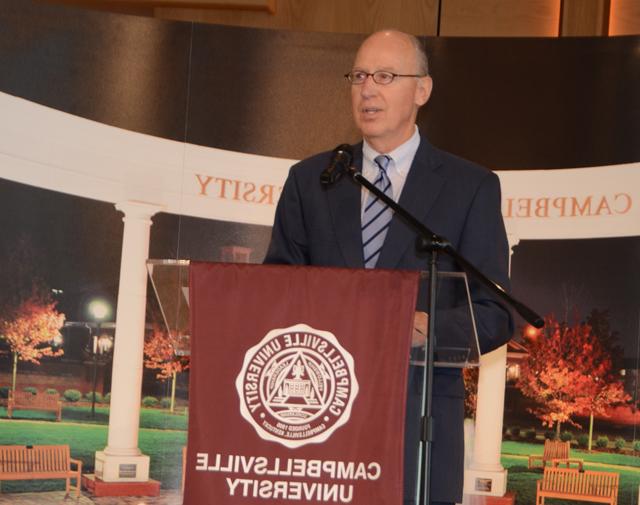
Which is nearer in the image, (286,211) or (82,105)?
(286,211)

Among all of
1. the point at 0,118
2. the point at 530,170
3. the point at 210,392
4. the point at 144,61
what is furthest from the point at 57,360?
the point at 210,392

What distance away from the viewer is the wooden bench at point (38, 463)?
444 centimetres

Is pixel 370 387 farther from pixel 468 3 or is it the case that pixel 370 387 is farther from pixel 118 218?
pixel 468 3

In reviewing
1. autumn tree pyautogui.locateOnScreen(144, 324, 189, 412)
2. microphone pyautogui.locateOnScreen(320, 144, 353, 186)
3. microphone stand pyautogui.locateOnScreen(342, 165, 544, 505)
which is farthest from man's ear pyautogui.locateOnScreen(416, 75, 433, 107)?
autumn tree pyautogui.locateOnScreen(144, 324, 189, 412)

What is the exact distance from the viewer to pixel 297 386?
1.85m

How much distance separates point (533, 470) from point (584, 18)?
230cm

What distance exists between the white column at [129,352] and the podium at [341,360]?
273cm

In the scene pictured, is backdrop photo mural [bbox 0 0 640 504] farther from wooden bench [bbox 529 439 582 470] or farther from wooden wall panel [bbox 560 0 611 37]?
wooden wall panel [bbox 560 0 611 37]

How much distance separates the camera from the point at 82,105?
15.3 feet

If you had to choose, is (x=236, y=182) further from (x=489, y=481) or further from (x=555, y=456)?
(x=555, y=456)

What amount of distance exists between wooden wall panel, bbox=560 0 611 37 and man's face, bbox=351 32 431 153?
3.13 m

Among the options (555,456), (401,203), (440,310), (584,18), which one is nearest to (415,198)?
(401,203)

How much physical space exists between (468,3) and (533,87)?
94 centimetres

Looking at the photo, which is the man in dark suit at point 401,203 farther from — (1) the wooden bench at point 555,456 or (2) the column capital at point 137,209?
(1) the wooden bench at point 555,456
